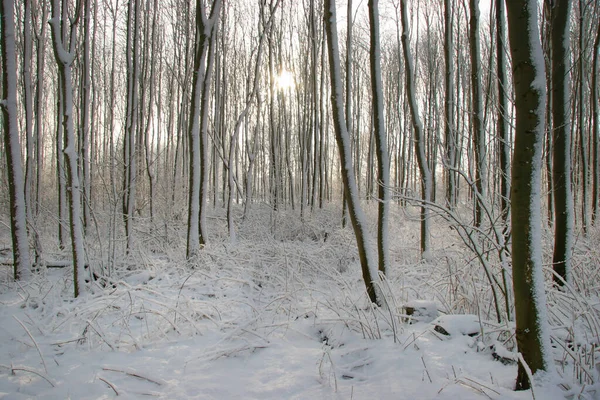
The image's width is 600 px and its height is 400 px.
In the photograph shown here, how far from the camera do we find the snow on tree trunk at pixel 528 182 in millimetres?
1532

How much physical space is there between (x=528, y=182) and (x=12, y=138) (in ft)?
18.3

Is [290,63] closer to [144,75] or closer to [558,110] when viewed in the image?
[144,75]

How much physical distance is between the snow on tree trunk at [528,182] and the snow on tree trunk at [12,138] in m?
5.42

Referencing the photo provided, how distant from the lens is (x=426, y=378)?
191 centimetres

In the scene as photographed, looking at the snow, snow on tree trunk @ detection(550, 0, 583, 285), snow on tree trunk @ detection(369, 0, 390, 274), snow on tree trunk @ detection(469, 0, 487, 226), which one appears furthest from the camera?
snow on tree trunk @ detection(469, 0, 487, 226)

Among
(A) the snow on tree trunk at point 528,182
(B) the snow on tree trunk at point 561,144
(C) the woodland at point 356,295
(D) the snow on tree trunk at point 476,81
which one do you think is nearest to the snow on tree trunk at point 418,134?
(C) the woodland at point 356,295

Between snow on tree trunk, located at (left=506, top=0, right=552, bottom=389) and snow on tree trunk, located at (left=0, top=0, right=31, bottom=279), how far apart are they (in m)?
5.42

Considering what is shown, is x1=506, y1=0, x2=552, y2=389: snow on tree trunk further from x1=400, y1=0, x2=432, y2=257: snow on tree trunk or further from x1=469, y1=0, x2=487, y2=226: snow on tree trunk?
x1=400, y1=0, x2=432, y2=257: snow on tree trunk

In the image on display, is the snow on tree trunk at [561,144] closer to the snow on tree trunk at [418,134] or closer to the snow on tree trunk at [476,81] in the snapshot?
the snow on tree trunk at [476,81]

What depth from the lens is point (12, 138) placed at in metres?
4.39

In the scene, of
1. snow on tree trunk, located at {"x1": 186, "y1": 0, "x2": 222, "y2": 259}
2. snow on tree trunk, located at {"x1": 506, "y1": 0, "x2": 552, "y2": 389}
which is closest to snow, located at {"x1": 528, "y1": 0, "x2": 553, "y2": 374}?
snow on tree trunk, located at {"x1": 506, "y1": 0, "x2": 552, "y2": 389}

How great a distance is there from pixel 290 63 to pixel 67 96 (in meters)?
9.54

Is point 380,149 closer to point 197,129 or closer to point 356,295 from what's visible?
point 356,295

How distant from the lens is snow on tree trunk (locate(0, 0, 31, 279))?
14.1 feet
